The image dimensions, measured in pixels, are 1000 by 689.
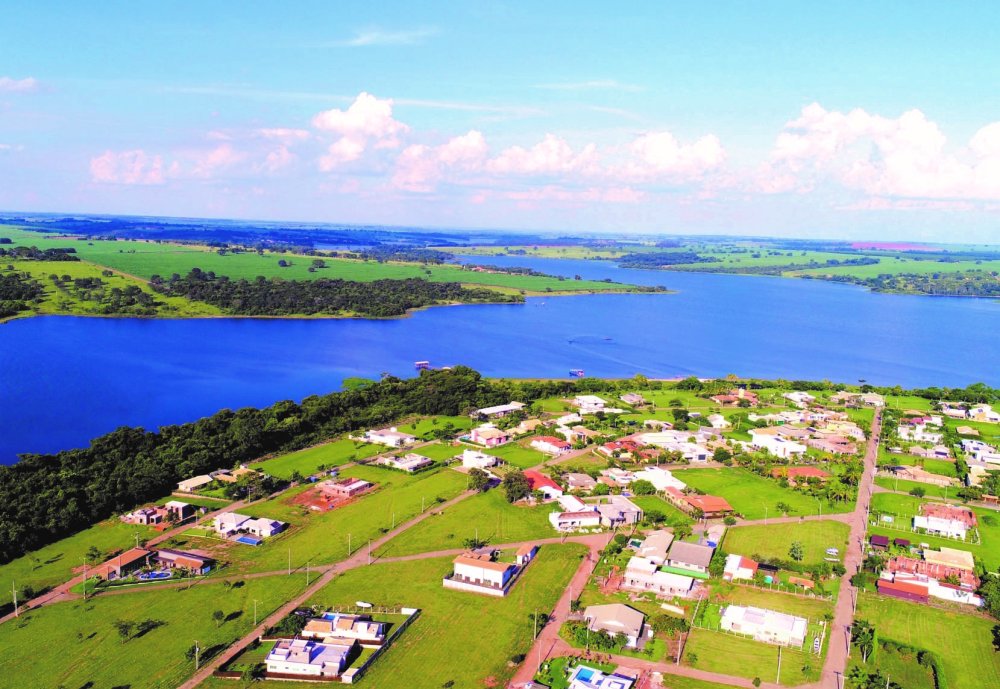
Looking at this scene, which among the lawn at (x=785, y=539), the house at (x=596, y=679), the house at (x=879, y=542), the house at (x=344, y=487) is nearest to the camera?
the house at (x=596, y=679)

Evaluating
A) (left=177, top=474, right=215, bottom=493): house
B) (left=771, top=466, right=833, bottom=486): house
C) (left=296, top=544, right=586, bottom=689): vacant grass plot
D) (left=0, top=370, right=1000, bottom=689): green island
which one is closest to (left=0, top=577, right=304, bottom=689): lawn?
(left=0, top=370, right=1000, bottom=689): green island

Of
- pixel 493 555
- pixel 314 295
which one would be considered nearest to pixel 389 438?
pixel 493 555

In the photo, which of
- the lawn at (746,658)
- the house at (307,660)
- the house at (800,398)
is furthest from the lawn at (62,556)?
the house at (800,398)

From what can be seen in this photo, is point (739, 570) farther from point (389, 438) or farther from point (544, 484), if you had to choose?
point (389, 438)

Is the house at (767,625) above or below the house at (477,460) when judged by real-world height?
below

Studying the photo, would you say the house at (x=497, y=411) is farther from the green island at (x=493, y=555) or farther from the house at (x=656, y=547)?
the house at (x=656, y=547)
